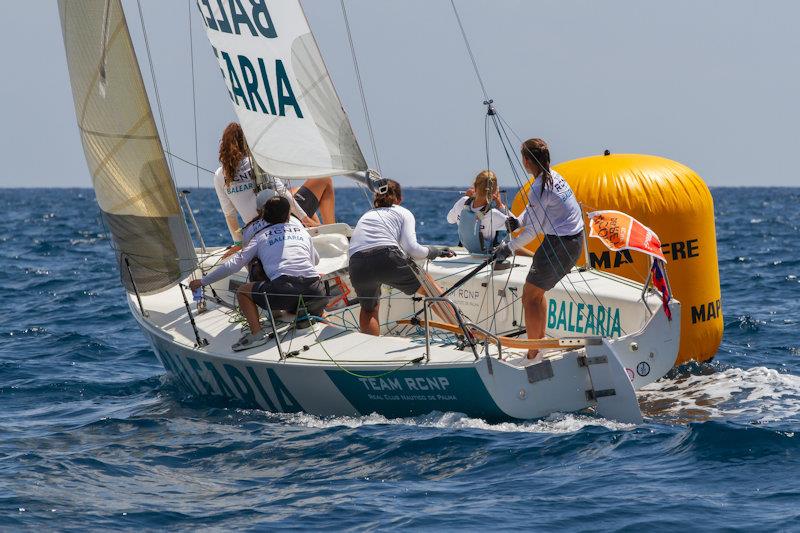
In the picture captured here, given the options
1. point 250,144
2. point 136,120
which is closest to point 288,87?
point 250,144

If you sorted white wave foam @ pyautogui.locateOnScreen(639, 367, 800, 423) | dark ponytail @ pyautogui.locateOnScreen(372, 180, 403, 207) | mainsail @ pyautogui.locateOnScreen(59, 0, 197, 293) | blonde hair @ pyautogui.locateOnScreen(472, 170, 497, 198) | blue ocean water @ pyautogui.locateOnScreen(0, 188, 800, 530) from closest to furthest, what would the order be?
blue ocean water @ pyautogui.locateOnScreen(0, 188, 800, 530)
white wave foam @ pyautogui.locateOnScreen(639, 367, 800, 423)
dark ponytail @ pyautogui.locateOnScreen(372, 180, 403, 207)
mainsail @ pyautogui.locateOnScreen(59, 0, 197, 293)
blonde hair @ pyautogui.locateOnScreen(472, 170, 497, 198)

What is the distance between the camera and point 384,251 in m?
7.94

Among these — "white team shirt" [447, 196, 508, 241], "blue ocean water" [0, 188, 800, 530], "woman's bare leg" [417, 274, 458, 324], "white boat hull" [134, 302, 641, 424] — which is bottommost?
"blue ocean water" [0, 188, 800, 530]

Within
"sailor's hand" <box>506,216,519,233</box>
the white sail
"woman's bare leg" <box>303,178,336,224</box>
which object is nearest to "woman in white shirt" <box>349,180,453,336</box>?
"sailor's hand" <box>506,216,519,233</box>

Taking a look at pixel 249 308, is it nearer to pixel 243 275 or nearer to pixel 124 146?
pixel 243 275

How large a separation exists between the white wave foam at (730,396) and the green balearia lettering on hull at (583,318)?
0.58m

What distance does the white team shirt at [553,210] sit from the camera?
777 centimetres

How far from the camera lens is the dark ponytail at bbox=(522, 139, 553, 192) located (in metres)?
7.69

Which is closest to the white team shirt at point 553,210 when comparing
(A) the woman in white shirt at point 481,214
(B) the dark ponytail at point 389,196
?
(B) the dark ponytail at point 389,196

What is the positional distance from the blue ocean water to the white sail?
6.73 ft

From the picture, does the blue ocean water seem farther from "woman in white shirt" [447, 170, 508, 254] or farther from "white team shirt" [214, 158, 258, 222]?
"woman in white shirt" [447, 170, 508, 254]

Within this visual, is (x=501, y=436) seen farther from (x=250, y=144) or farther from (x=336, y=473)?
(x=250, y=144)

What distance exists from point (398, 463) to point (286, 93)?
11.5 feet

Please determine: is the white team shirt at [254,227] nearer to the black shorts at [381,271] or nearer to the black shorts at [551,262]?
the black shorts at [381,271]
